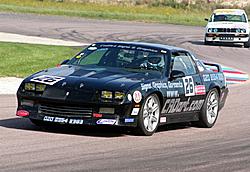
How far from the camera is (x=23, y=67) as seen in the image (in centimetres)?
2050

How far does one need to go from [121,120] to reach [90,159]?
5.92 ft

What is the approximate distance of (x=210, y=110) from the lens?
12.9 metres

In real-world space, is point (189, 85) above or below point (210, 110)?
above

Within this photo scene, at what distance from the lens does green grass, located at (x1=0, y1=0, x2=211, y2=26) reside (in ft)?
171

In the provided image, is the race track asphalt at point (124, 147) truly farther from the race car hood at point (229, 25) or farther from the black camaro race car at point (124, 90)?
the race car hood at point (229, 25)

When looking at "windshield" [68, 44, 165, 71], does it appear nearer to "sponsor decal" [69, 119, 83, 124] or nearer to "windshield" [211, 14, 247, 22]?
"sponsor decal" [69, 119, 83, 124]

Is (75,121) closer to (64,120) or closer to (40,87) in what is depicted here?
(64,120)

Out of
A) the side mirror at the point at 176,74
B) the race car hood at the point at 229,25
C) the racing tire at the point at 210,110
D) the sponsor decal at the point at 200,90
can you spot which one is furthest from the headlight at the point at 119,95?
the race car hood at the point at 229,25

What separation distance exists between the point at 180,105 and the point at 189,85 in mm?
402

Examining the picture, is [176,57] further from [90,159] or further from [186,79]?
[90,159]

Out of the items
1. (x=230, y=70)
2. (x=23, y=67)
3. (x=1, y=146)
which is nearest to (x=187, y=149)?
(x=1, y=146)

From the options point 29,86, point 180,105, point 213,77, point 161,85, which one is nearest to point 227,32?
point 213,77

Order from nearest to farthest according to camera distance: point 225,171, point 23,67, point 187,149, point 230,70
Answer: point 225,171 < point 187,149 < point 23,67 < point 230,70

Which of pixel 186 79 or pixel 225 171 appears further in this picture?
pixel 186 79
